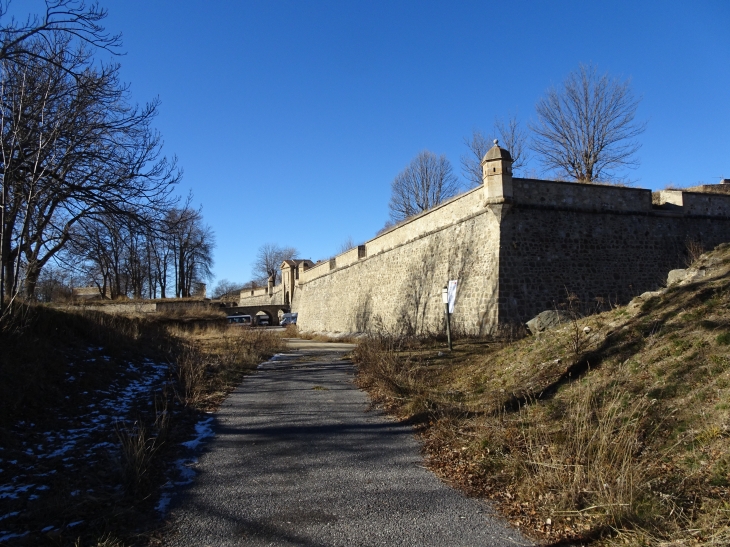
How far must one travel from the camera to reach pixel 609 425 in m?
4.29

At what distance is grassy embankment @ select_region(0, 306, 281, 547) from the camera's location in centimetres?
399

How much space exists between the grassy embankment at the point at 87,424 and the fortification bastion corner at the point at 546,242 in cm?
860

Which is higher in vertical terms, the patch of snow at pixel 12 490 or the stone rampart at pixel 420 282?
the stone rampart at pixel 420 282

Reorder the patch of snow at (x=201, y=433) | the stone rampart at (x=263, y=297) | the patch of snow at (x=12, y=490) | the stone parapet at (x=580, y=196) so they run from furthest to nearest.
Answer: the stone rampart at (x=263, y=297), the stone parapet at (x=580, y=196), the patch of snow at (x=201, y=433), the patch of snow at (x=12, y=490)

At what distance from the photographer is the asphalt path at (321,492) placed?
146 inches

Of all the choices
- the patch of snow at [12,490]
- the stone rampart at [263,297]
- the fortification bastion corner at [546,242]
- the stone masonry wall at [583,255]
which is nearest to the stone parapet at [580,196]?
the fortification bastion corner at [546,242]

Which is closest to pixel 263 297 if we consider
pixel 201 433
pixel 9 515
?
pixel 201 433

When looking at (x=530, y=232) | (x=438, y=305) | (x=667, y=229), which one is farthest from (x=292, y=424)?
(x=667, y=229)

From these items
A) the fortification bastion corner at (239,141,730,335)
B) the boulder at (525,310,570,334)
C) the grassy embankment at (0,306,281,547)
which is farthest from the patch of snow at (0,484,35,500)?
the fortification bastion corner at (239,141,730,335)

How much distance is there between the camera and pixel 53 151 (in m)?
9.73

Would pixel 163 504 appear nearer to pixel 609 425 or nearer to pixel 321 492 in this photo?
pixel 321 492

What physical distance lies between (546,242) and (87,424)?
1432cm

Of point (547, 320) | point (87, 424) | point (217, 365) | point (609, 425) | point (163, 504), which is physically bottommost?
point (163, 504)

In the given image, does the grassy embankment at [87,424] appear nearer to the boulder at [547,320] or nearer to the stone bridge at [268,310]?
the boulder at [547,320]
